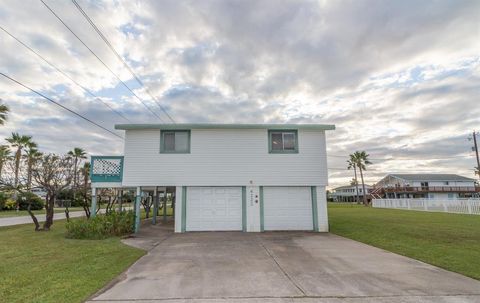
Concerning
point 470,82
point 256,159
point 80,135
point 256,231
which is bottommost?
point 256,231

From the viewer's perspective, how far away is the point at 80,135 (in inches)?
792

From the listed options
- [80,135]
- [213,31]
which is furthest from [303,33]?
[80,135]

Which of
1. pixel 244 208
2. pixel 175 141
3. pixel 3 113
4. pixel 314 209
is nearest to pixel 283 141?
pixel 314 209

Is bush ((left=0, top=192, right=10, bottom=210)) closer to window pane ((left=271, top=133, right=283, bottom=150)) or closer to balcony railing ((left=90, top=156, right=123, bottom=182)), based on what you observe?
balcony railing ((left=90, top=156, right=123, bottom=182))

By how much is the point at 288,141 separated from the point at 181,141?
556 cm

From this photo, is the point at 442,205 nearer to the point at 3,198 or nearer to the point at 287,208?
the point at 287,208

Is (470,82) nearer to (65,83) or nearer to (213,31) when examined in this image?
(213,31)

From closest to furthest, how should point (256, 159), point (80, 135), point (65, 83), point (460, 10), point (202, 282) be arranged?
point (202, 282) → point (460, 10) → point (65, 83) → point (256, 159) → point (80, 135)

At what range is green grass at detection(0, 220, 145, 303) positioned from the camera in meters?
4.43

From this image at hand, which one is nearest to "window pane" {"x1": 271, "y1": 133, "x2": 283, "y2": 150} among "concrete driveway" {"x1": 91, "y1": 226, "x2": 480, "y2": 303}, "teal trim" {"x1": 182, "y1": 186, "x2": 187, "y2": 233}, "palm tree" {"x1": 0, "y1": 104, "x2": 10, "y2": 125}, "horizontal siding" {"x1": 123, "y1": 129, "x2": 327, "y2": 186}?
"horizontal siding" {"x1": 123, "y1": 129, "x2": 327, "y2": 186}

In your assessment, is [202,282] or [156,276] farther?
[156,276]

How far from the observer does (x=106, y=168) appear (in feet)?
41.7

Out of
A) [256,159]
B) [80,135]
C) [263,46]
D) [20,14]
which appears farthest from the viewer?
[80,135]

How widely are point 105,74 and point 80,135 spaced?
10.6 metres
